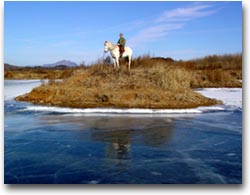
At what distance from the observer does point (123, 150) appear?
578 centimetres

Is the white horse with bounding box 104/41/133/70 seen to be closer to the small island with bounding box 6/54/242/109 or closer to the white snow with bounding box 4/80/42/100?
the small island with bounding box 6/54/242/109

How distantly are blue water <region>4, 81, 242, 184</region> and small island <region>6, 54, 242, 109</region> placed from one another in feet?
10.6

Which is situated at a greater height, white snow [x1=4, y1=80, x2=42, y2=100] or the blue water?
white snow [x1=4, y1=80, x2=42, y2=100]

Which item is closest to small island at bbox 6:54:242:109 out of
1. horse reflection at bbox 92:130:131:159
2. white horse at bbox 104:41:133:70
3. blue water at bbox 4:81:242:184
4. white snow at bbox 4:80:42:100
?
white horse at bbox 104:41:133:70

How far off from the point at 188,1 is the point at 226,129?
11.3 feet

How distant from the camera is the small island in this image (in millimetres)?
12531

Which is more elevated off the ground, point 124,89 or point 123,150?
point 124,89

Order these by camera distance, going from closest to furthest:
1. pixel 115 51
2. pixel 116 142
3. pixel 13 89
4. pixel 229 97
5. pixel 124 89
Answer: pixel 116 142
pixel 124 89
pixel 115 51
pixel 229 97
pixel 13 89

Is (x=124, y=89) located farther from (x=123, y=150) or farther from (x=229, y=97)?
(x=123, y=150)

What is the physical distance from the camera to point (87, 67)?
16.3m

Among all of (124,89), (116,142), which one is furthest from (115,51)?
(116,142)

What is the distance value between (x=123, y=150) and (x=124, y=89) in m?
7.79

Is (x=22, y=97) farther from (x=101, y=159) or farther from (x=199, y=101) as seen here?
(x=101, y=159)

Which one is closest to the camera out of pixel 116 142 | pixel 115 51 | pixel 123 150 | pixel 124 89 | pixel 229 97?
pixel 123 150
